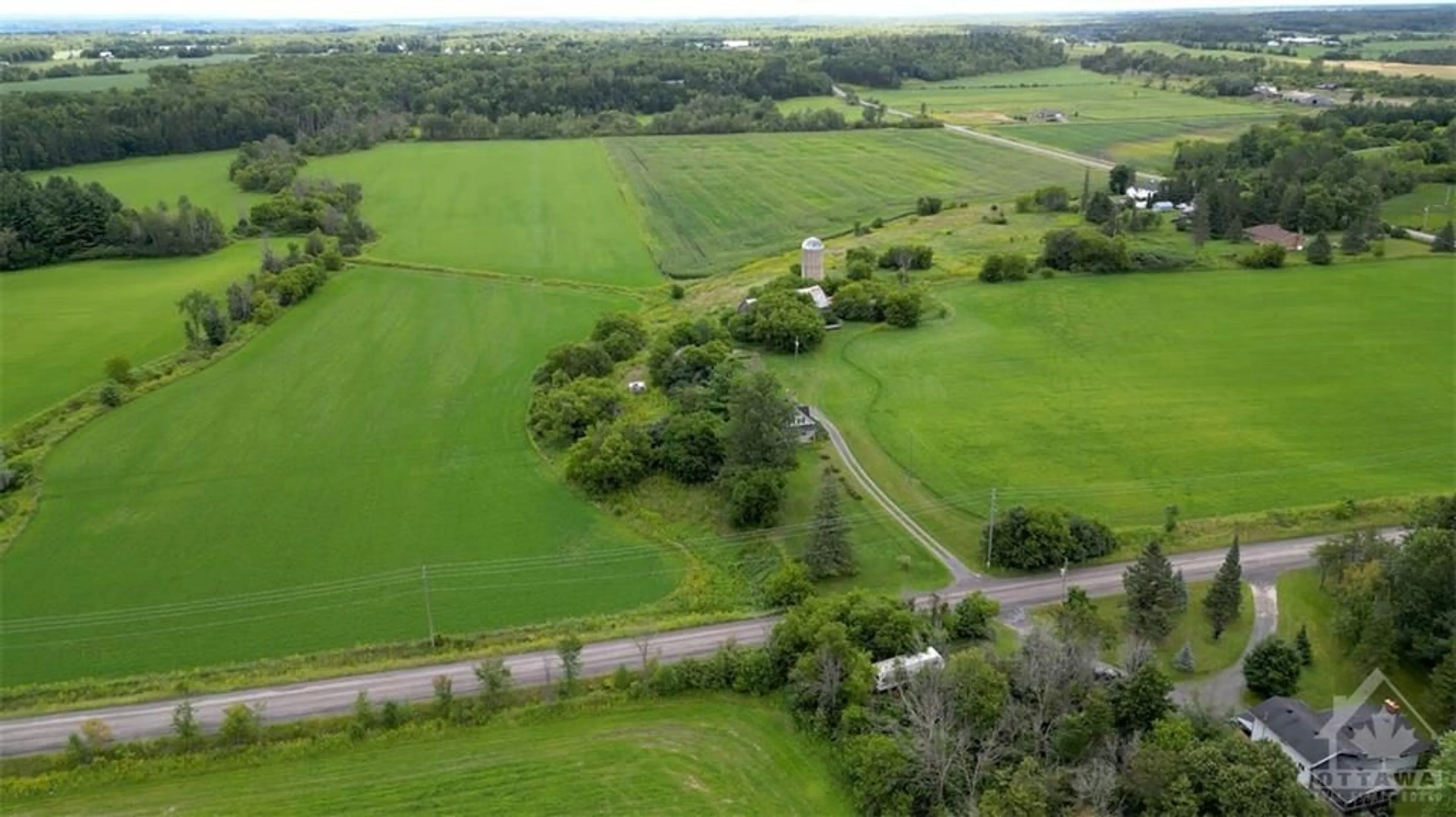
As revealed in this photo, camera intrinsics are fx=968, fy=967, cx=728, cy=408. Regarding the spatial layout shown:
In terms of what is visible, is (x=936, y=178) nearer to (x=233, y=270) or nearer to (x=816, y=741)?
(x=233, y=270)

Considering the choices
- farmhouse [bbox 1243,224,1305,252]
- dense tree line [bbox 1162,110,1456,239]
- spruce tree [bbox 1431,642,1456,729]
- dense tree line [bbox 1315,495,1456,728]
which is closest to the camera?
spruce tree [bbox 1431,642,1456,729]

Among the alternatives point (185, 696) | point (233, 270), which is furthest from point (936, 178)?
point (185, 696)

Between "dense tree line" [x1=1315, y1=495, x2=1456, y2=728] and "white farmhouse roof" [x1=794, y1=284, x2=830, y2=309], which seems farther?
"white farmhouse roof" [x1=794, y1=284, x2=830, y2=309]

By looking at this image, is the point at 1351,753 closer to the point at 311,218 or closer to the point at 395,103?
the point at 311,218

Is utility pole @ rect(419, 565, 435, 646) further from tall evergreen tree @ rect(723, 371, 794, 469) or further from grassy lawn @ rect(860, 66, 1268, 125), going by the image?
grassy lawn @ rect(860, 66, 1268, 125)

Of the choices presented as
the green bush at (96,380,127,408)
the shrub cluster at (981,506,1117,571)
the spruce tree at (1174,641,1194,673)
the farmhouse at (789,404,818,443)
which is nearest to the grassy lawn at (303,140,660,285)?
the farmhouse at (789,404,818,443)

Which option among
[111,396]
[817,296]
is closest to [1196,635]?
[817,296]

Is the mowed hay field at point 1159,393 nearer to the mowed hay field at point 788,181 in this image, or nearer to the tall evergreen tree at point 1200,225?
the tall evergreen tree at point 1200,225
